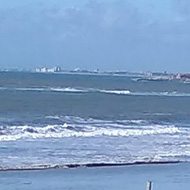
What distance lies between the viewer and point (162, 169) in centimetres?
2419

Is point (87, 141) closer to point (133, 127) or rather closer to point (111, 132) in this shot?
point (111, 132)

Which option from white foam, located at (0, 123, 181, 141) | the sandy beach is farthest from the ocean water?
the sandy beach

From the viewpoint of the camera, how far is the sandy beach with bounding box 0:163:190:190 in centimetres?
2038

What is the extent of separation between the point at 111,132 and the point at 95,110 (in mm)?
21175

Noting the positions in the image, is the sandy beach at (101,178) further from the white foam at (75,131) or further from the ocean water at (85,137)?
the white foam at (75,131)

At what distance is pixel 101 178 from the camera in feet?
71.7

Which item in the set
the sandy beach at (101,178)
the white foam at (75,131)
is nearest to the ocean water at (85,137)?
the white foam at (75,131)

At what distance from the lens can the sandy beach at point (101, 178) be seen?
2038cm

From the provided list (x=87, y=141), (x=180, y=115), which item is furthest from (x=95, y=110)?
(x=87, y=141)

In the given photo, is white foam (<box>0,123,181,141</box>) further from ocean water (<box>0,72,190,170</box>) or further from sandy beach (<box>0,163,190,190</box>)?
sandy beach (<box>0,163,190,190</box>)

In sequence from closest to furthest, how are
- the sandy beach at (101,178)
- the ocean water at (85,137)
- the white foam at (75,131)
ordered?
the sandy beach at (101,178), the ocean water at (85,137), the white foam at (75,131)

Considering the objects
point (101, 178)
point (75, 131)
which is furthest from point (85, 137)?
point (101, 178)

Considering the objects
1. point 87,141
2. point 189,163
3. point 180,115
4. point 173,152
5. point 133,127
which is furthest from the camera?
point 180,115

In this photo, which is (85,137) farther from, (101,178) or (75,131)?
(101,178)
